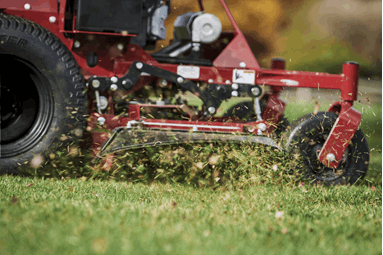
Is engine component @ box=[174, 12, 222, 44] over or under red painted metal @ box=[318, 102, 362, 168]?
over

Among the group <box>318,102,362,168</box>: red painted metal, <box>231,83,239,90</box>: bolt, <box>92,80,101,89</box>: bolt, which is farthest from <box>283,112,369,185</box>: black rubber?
<box>92,80,101,89</box>: bolt

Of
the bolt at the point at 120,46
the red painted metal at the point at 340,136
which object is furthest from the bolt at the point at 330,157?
the bolt at the point at 120,46

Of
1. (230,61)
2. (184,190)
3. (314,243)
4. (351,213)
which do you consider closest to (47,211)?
(184,190)

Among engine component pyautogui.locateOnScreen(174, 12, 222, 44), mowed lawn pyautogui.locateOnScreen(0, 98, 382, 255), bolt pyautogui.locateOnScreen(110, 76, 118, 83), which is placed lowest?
mowed lawn pyautogui.locateOnScreen(0, 98, 382, 255)

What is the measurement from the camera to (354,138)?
3.68 m

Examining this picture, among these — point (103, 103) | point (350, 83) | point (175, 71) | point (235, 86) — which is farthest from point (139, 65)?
point (350, 83)

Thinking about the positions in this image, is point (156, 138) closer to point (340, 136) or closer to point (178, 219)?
point (178, 219)

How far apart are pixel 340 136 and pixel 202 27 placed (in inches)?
61.6

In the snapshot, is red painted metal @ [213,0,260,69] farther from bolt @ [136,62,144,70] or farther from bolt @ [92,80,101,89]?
bolt @ [92,80,101,89]

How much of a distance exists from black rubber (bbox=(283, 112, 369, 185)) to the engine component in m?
1.09

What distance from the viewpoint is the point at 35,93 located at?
347 cm

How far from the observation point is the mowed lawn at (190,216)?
1.89 meters

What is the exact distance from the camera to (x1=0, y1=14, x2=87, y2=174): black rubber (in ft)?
10.8

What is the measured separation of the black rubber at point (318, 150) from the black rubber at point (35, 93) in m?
1.80
